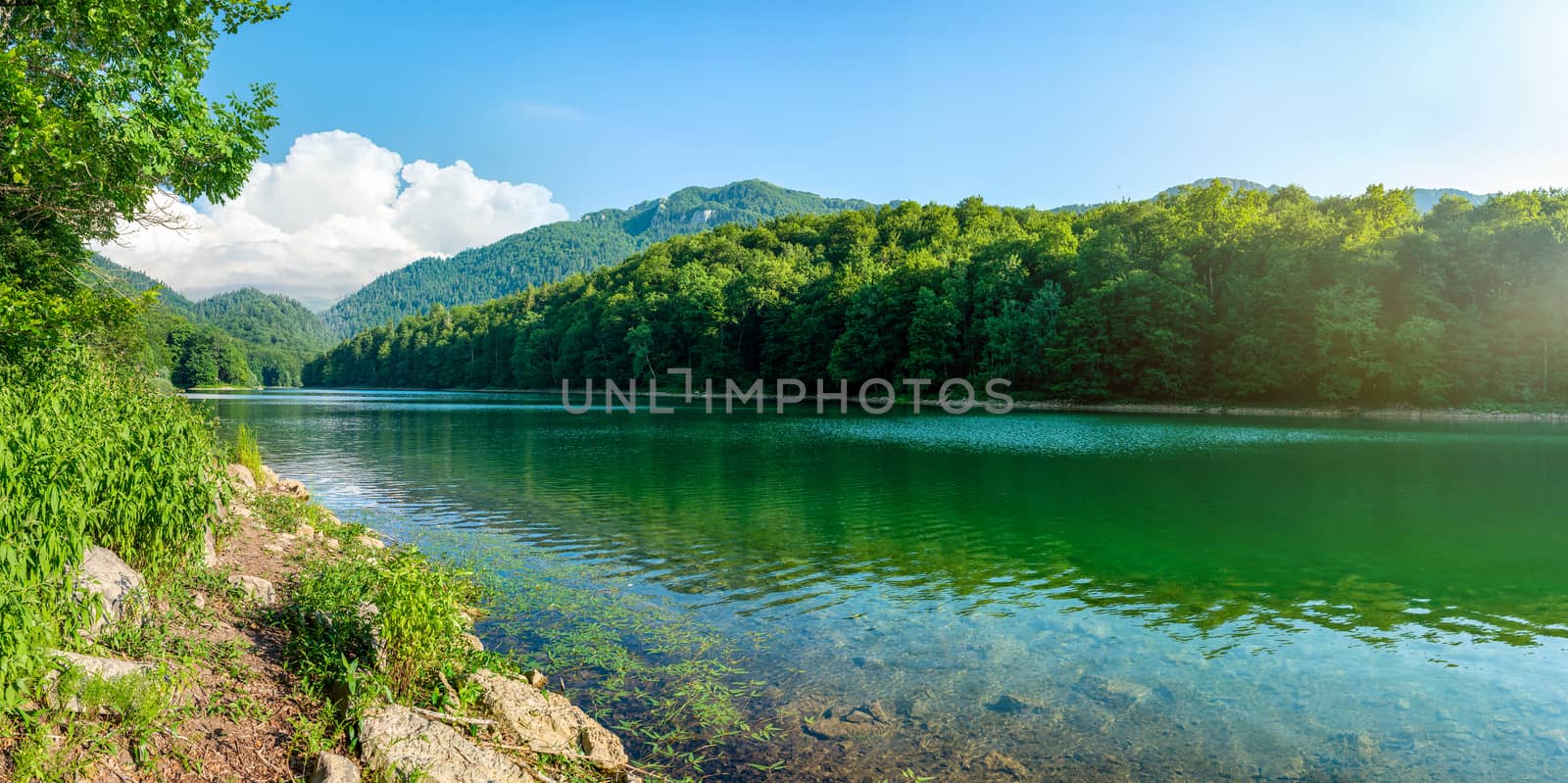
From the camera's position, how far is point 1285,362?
59344mm

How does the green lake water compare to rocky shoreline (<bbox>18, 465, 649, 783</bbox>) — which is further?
the green lake water

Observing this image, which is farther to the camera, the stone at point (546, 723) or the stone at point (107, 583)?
the stone at point (546, 723)

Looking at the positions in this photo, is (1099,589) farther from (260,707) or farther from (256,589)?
(256,589)

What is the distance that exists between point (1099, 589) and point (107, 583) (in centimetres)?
1148

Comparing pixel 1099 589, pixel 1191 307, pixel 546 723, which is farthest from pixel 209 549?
pixel 1191 307

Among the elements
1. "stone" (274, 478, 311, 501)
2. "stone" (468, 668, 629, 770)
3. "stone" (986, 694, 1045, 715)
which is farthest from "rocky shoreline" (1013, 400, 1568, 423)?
"stone" (468, 668, 629, 770)

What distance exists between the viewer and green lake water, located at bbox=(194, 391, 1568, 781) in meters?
6.78

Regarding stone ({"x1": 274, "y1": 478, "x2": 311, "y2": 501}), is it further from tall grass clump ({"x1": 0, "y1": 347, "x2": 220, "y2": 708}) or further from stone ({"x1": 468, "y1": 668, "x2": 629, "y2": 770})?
stone ({"x1": 468, "y1": 668, "x2": 629, "y2": 770})

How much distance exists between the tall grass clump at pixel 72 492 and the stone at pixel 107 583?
0.13m

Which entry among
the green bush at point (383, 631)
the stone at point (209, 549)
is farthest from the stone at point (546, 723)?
the stone at point (209, 549)

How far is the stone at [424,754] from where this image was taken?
4.85 metres

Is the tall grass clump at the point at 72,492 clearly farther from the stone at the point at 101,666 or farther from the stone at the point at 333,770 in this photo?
the stone at the point at 333,770

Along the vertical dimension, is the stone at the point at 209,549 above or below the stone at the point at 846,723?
above

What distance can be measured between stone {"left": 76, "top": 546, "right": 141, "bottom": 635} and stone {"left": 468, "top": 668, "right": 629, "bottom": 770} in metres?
2.51
